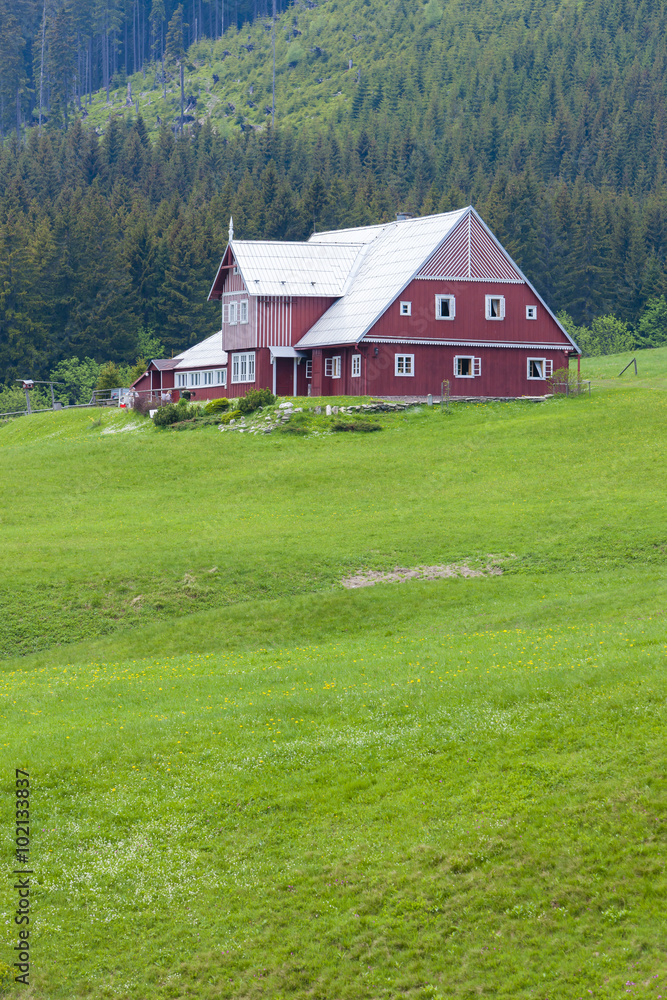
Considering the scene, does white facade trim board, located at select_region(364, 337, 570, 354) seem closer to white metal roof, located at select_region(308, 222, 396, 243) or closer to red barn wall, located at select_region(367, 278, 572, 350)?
red barn wall, located at select_region(367, 278, 572, 350)

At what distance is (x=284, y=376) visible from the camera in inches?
2562

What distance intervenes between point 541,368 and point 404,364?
8799 mm

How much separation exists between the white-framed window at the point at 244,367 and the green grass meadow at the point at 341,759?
93.8 ft

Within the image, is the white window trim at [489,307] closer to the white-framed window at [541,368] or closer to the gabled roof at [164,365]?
the white-framed window at [541,368]

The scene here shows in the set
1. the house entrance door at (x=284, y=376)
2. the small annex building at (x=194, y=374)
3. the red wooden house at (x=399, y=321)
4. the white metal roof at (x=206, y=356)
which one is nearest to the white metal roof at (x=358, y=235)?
the red wooden house at (x=399, y=321)

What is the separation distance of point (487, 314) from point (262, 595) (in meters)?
35.0

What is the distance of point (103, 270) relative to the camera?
11688cm

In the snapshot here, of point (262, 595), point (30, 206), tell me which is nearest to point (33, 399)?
point (30, 206)

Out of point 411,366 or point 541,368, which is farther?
point 541,368

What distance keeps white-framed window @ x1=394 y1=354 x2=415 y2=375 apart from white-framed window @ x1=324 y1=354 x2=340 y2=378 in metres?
3.70

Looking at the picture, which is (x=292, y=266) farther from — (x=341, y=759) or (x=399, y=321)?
(x=341, y=759)

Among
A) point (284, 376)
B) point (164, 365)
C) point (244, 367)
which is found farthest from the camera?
point (164, 365)

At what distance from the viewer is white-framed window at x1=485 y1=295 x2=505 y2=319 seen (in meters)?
62.4

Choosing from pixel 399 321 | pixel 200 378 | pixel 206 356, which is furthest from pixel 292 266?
pixel 206 356
